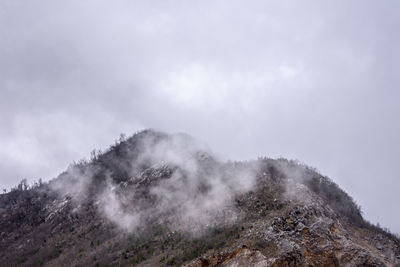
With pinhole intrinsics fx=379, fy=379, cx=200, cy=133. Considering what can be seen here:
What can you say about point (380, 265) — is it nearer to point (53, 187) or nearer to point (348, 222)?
point (348, 222)

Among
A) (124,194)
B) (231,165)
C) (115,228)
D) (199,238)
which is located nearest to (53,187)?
(124,194)

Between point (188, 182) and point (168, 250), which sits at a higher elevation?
point (188, 182)

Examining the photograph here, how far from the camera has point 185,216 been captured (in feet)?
193

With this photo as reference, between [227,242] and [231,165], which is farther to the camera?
Result: [231,165]

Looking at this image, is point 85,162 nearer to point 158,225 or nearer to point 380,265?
point 158,225

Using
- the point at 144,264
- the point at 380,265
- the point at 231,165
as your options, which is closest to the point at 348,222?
the point at 380,265

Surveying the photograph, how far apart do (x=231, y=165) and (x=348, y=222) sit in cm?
2332

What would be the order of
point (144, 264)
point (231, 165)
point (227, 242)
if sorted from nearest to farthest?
1. point (227, 242)
2. point (144, 264)
3. point (231, 165)

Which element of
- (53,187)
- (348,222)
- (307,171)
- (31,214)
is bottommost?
(348,222)

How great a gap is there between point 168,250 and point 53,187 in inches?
2419

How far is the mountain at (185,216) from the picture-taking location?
4131 centimetres

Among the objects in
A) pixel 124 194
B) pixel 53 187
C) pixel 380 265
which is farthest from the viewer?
pixel 53 187

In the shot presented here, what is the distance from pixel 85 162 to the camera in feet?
369

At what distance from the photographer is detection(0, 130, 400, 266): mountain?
41.3 m
